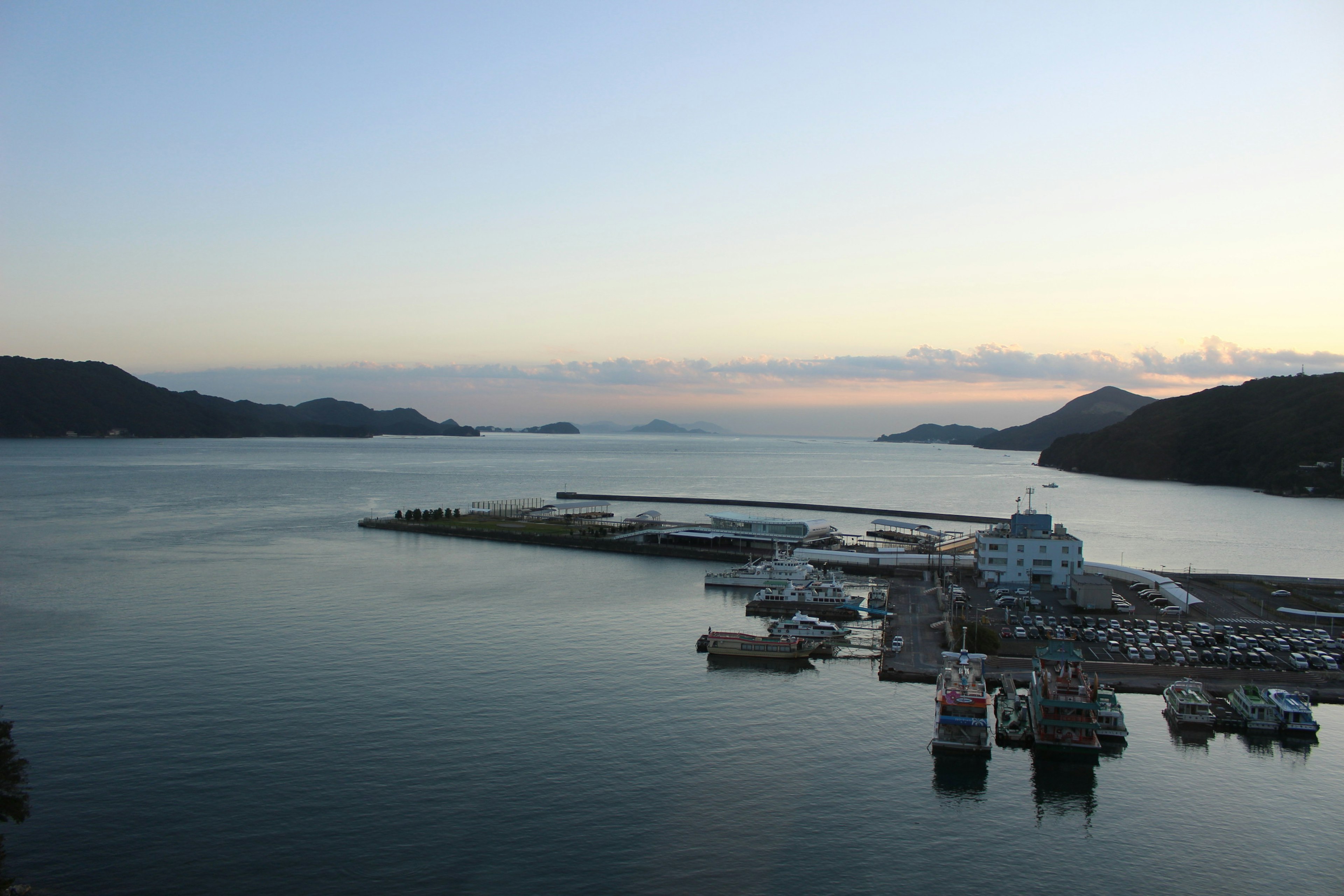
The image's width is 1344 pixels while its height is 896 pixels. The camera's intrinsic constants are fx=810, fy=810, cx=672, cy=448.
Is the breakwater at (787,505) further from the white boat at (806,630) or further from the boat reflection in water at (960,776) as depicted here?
the boat reflection in water at (960,776)

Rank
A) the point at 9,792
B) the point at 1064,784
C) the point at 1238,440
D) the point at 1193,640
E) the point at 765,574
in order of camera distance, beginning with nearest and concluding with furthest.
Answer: the point at 9,792, the point at 1064,784, the point at 1193,640, the point at 765,574, the point at 1238,440

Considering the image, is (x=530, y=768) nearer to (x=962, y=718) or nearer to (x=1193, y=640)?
(x=962, y=718)

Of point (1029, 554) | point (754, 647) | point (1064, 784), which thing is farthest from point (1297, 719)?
point (1029, 554)

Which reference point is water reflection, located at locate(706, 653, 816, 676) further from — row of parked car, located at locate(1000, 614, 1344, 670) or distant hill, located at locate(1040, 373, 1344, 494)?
distant hill, located at locate(1040, 373, 1344, 494)

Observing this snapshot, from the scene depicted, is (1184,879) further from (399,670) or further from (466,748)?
(399,670)

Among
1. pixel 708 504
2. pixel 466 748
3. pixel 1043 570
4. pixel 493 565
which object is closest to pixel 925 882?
pixel 466 748

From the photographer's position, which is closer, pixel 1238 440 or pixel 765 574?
pixel 765 574
